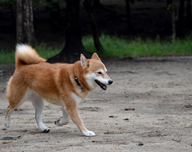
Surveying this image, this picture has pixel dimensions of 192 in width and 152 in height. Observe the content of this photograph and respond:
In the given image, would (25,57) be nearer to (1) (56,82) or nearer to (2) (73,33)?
(1) (56,82)

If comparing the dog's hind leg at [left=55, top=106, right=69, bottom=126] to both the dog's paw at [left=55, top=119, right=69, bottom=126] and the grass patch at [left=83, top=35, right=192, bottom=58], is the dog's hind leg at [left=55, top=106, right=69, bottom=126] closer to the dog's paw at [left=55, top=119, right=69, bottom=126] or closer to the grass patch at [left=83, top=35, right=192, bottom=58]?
the dog's paw at [left=55, top=119, right=69, bottom=126]

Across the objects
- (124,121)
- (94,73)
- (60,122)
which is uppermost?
(94,73)

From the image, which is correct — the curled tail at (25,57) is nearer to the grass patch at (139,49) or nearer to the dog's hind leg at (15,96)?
the dog's hind leg at (15,96)

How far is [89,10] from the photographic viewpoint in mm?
16125

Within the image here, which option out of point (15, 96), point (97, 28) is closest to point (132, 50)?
point (97, 28)

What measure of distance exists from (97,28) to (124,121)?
37.2 feet

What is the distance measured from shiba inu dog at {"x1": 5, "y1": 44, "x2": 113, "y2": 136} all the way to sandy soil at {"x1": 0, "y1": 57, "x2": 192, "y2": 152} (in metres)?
0.32

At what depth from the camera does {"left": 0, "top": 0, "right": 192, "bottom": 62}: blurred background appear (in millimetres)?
14031

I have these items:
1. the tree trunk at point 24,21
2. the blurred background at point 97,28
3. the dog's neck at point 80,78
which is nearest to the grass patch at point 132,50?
the blurred background at point 97,28

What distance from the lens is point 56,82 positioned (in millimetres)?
5246

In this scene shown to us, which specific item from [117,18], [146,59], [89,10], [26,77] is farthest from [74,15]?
[117,18]

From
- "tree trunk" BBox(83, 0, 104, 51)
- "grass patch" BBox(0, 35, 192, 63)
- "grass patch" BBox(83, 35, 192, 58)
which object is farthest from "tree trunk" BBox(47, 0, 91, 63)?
"grass patch" BBox(83, 35, 192, 58)

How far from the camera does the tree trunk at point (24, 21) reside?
10.4 meters

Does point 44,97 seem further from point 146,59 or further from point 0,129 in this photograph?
point 146,59
